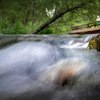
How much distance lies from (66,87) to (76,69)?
412mm

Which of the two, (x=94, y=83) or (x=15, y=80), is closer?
(x=94, y=83)

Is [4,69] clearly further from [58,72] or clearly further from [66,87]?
[66,87]

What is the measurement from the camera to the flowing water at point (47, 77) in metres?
2.75

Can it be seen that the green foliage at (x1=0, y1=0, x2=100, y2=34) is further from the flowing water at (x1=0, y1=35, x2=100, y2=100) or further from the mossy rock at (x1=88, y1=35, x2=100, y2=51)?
the flowing water at (x1=0, y1=35, x2=100, y2=100)

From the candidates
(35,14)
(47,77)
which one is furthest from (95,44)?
(35,14)

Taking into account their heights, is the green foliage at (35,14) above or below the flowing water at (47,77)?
above

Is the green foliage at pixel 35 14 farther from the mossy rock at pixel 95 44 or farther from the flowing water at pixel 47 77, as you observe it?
the flowing water at pixel 47 77

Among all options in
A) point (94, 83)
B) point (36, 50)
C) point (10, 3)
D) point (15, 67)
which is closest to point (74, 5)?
point (10, 3)

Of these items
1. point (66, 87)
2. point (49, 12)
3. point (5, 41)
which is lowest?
point (66, 87)

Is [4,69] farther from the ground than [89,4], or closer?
closer

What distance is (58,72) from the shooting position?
3.22 metres

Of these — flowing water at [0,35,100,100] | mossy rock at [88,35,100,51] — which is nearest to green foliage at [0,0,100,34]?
mossy rock at [88,35,100,51]

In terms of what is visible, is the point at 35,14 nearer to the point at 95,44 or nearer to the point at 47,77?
the point at 95,44

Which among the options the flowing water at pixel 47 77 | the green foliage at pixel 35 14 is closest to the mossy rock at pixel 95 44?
the flowing water at pixel 47 77
